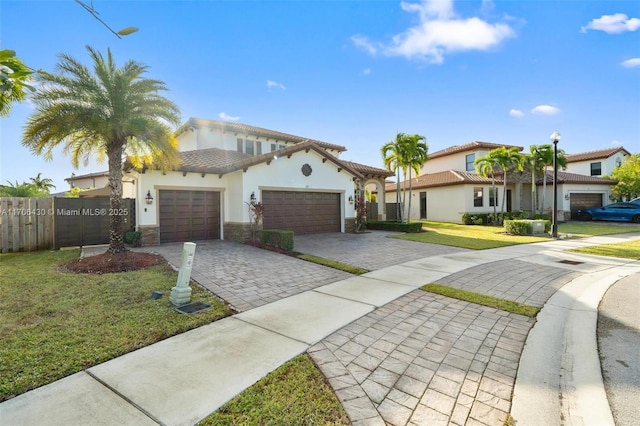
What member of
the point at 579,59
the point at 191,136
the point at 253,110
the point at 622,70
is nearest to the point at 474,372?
the point at 579,59

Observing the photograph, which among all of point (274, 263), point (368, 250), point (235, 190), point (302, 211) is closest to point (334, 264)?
point (274, 263)

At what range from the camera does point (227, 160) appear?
15.4 metres

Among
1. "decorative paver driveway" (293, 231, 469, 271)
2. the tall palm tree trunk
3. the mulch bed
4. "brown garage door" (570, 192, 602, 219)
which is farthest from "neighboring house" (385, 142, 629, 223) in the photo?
the tall palm tree trunk

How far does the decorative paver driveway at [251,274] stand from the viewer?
20.8 feet

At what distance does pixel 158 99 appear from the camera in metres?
9.68

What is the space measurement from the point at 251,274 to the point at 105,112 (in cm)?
663

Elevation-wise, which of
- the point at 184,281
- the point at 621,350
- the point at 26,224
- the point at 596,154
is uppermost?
the point at 596,154

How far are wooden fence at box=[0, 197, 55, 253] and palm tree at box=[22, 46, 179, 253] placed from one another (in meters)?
3.24

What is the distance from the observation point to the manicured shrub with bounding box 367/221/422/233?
62.7 ft

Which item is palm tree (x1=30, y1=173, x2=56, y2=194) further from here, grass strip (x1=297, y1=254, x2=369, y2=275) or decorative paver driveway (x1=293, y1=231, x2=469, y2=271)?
grass strip (x1=297, y1=254, x2=369, y2=275)

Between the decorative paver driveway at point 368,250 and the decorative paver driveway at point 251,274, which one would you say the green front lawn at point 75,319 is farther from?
the decorative paver driveway at point 368,250

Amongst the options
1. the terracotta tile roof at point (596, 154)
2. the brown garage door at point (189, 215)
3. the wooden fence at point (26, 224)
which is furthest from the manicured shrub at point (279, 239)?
the terracotta tile roof at point (596, 154)

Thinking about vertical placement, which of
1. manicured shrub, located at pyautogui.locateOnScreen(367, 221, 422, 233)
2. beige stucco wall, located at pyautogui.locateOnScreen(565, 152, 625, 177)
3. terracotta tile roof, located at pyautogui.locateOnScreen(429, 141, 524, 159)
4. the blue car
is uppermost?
terracotta tile roof, located at pyautogui.locateOnScreen(429, 141, 524, 159)

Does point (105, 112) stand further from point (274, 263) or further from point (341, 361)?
point (341, 361)
